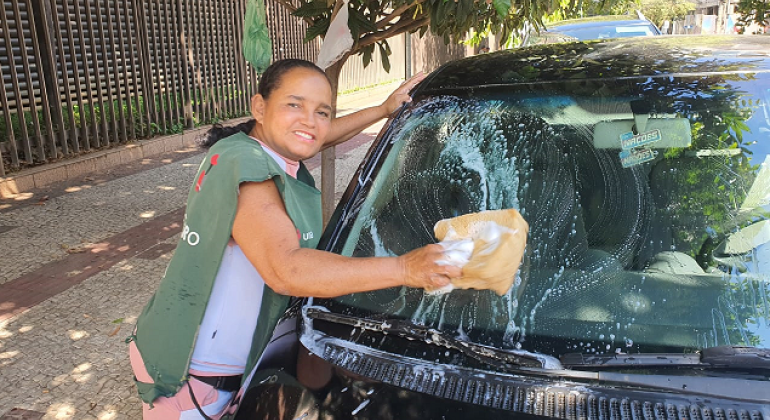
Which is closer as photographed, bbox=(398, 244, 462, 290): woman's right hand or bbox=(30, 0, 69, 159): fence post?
bbox=(398, 244, 462, 290): woman's right hand

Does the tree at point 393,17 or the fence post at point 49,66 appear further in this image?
the fence post at point 49,66

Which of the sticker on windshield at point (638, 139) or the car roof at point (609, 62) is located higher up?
the car roof at point (609, 62)

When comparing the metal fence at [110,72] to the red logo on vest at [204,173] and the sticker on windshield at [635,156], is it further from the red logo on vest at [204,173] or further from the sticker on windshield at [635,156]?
the sticker on windshield at [635,156]

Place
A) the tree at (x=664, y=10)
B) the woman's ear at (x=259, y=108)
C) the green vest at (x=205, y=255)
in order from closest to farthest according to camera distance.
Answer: the green vest at (x=205, y=255)
the woman's ear at (x=259, y=108)
the tree at (x=664, y=10)

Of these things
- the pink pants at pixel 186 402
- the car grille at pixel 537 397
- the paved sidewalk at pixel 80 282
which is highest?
the car grille at pixel 537 397

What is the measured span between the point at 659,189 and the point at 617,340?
555mm

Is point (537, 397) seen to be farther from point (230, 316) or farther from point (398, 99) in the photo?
point (398, 99)

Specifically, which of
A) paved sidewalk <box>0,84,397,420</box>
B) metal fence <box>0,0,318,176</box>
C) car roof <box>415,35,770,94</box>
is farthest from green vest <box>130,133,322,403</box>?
metal fence <box>0,0,318,176</box>

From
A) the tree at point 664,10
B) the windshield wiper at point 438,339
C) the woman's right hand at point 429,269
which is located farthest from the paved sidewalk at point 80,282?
the tree at point 664,10

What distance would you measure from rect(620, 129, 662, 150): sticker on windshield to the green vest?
100cm

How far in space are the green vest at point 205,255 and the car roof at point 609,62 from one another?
858 millimetres

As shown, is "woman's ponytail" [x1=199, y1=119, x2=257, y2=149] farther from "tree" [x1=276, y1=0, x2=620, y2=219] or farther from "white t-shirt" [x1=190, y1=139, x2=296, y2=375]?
"tree" [x1=276, y1=0, x2=620, y2=219]

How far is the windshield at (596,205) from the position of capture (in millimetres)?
1683

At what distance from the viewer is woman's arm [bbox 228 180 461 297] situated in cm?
130
